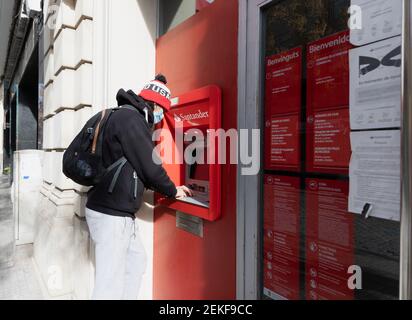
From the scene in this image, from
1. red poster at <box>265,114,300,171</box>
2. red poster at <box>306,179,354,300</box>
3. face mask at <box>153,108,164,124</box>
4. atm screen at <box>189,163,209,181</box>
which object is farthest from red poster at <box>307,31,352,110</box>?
face mask at <box>153,108,164,124</box>

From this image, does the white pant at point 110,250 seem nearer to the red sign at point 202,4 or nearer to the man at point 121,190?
the man at point 121,190

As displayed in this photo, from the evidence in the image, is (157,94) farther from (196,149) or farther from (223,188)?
(223,188)

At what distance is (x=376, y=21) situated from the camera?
122 centimetres

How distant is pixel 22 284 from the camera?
3.63 metres

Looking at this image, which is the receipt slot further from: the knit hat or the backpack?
the backpack

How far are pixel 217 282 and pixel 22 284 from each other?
2.82m

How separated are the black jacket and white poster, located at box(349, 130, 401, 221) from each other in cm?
117

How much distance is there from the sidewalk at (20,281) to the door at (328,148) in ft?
9.30

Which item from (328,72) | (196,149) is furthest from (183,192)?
(328,72)

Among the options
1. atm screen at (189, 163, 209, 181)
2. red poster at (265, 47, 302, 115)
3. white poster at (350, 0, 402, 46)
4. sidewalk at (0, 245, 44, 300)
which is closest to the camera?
white poster at (350, 0, 402, 46)

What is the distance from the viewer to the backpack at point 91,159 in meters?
2.04

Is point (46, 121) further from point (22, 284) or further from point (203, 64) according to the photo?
point (203, 64)

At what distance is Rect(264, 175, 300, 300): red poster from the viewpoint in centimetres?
161

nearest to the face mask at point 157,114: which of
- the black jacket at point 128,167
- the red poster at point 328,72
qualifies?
the black jacket at point 128,167
